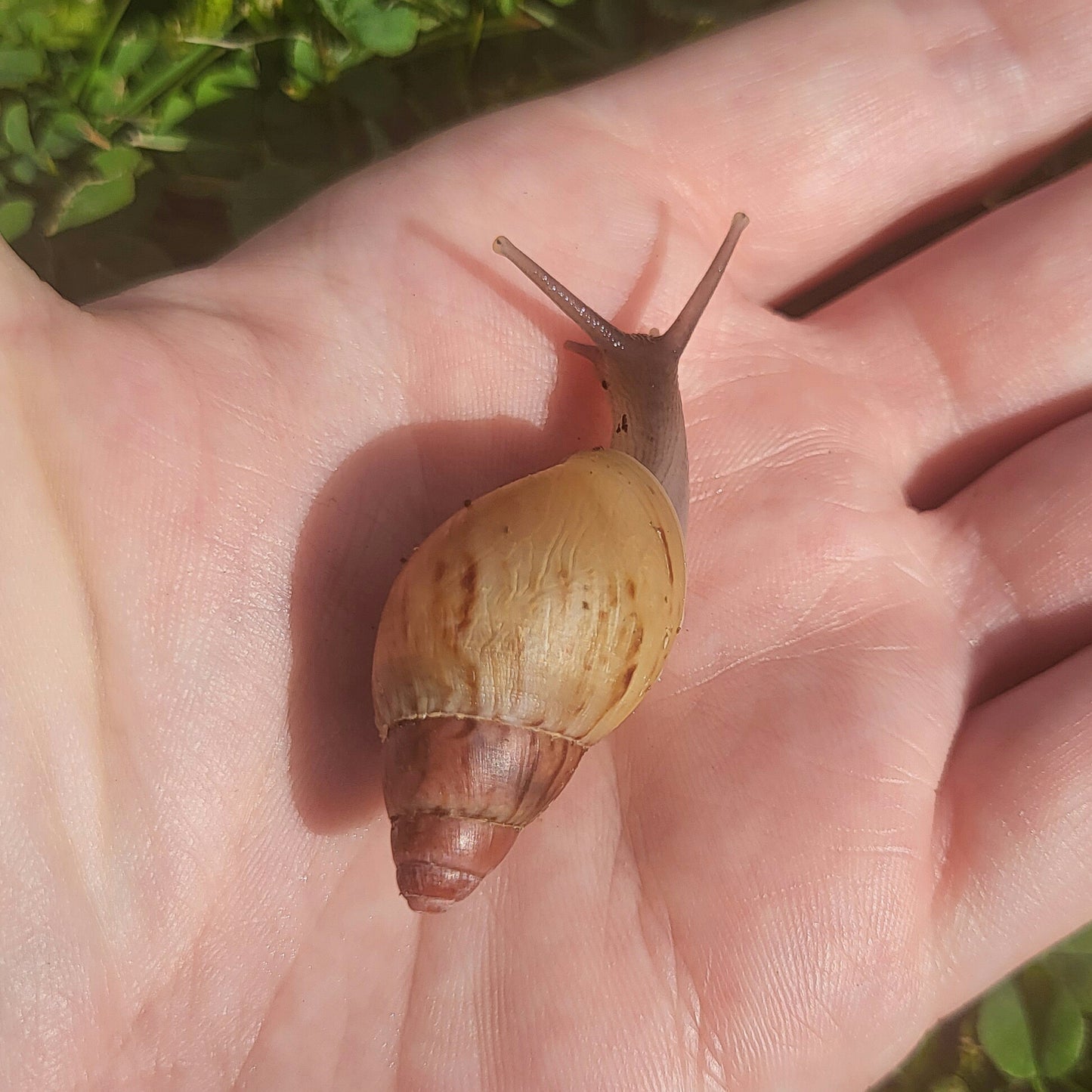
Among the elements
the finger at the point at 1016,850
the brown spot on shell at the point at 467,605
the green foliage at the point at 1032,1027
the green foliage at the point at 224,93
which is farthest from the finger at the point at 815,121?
the green foliage at the point at 1032,1027

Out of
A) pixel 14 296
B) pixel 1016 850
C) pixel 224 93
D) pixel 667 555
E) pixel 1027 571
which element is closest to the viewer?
pixel 14 296

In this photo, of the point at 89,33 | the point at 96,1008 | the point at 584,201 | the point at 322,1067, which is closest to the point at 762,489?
the point at 584,201

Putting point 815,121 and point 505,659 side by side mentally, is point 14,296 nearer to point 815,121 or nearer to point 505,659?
point 505,659

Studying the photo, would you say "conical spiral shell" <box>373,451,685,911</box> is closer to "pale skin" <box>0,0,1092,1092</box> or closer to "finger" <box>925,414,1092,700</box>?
"pale skin" <box>0,0,1092,1092</box>

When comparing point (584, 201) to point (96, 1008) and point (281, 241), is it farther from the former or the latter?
point (96, 1008)

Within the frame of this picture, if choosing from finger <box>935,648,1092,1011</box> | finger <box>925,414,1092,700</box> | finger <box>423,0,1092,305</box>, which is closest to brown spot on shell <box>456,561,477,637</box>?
finger <box>423,0,1092,305</box>

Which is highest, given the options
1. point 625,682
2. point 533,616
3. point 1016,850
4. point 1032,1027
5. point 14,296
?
point 14,296

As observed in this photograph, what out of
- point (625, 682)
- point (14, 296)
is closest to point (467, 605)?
point (625, 682)
